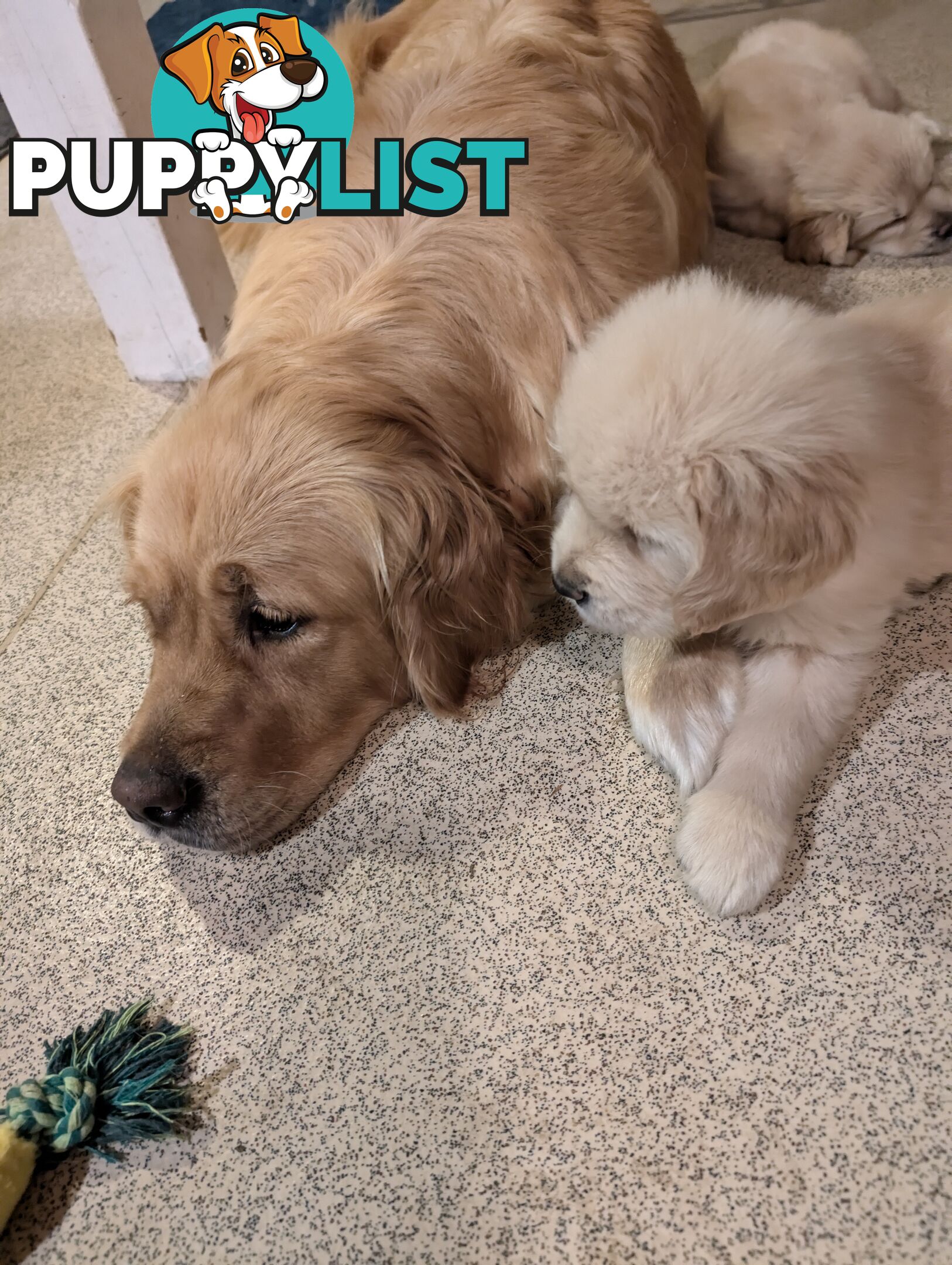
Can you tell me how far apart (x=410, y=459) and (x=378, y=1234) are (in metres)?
0.86

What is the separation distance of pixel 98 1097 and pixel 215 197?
1.55 m

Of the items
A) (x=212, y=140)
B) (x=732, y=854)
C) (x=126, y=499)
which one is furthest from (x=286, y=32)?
(x=732, y=854)

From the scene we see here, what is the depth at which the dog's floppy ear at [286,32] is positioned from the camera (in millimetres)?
1493

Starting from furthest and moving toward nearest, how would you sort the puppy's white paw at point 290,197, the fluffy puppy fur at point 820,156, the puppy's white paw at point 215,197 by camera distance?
1. the fluffy puppy fur at point 820,156
2. the puppy's white paw at point 215,197
3. the puppy's white paw at point 290,197

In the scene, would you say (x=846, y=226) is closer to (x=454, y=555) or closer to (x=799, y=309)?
(x=799, y=309)

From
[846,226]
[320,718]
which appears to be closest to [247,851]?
[320,718]

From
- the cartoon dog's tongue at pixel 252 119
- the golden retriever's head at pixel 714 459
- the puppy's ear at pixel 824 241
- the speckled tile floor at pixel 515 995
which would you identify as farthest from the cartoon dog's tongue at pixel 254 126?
the puppy's ear at pixel 824 241

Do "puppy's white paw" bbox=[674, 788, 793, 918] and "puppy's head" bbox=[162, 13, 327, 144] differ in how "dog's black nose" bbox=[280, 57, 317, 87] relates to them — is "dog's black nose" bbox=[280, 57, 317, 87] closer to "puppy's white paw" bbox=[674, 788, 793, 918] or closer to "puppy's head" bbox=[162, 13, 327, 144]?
"puppy's head" bbox=[162, 13, 327, 144]

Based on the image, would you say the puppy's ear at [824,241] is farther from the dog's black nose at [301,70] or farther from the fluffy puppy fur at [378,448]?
the dog's black nose at [301,70]

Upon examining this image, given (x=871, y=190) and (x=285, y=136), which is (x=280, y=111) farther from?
(x=871, y=190)

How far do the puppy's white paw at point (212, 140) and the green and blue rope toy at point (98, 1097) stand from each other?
1471 millimetres

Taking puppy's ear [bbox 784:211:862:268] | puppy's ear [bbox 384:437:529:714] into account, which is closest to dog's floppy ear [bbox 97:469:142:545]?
puppy's ear [bbox 384:437:529:714]

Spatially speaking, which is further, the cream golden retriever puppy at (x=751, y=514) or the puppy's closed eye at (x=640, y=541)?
the puppy's closed eye at (x=640, y=541)

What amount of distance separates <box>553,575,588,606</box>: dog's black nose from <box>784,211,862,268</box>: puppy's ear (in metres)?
1.21
